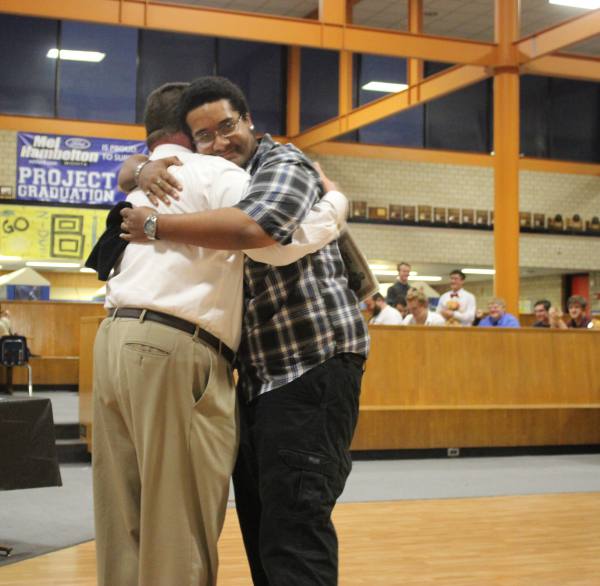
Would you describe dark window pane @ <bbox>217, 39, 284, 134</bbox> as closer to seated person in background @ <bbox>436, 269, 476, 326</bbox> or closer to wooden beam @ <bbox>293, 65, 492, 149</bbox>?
wooden beam @ <bbox>293, 65, 492, 149</bbox>

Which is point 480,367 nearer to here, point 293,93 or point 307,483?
point 307,483

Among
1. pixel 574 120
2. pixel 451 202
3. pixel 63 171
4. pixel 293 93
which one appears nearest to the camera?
pixel 63 171

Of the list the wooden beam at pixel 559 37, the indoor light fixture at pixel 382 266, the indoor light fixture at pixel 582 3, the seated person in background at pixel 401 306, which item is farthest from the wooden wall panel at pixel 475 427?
the indoor light fixture at pixel 382 266

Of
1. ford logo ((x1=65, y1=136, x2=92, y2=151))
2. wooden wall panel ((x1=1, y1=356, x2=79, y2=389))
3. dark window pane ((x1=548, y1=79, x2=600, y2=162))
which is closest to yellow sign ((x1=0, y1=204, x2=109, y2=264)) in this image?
ford logo ((x1=65, y1=136, x2=92, y2=151))

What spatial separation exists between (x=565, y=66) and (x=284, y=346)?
10897 millimetres

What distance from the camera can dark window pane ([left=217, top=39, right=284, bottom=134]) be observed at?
1808cm

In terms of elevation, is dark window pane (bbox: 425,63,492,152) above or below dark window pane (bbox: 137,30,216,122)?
below

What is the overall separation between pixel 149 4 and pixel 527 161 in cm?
1081

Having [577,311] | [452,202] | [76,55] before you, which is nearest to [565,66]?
[577,311]

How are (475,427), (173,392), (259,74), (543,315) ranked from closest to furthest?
1. (173,392)
2. (475,427)
3. (543,315)
4. (259,74)

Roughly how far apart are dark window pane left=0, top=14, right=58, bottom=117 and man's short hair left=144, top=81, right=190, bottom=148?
15.1 metres

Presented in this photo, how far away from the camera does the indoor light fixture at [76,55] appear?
55.3 feet

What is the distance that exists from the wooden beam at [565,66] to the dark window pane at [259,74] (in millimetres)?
7082

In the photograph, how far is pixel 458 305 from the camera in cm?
1090
